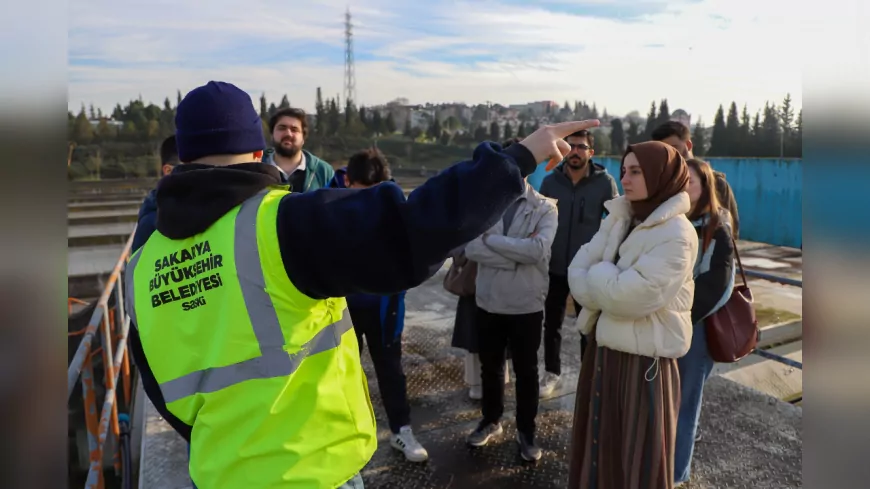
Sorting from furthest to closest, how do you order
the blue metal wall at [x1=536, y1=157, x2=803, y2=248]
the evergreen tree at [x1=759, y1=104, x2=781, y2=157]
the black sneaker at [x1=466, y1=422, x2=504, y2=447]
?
the evergreen tree at [x1=759, y1=104, x2=781, y2=157]
the blue metal wall at [x1=536, y1=157, x2=803, y2=248]
the black sneaker at [x1=466, y1=422, x2=504, y2=447]

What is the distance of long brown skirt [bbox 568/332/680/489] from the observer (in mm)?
2604

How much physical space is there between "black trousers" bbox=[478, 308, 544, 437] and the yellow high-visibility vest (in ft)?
6.73

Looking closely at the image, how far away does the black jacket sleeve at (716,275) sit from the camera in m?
2.98

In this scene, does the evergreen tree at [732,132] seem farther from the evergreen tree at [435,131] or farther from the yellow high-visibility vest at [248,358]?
the yellow high-visibility vest at [248,358]

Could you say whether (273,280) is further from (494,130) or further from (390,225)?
(494,130)

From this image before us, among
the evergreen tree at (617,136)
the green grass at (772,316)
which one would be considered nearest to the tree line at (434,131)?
the evergreen tree at (617,136)

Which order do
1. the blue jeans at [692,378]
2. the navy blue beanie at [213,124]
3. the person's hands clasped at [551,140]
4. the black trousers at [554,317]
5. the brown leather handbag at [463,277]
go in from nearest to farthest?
the person's hands clasped at [551,140]
the navy blue beanie at [213,124]
the blue jeans at [692,378]
the brown leather handbag at [463,277]
the black trousers at [554,317]

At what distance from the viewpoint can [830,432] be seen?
818 mm

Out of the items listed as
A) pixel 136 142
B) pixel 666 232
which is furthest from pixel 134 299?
pixel 136 142

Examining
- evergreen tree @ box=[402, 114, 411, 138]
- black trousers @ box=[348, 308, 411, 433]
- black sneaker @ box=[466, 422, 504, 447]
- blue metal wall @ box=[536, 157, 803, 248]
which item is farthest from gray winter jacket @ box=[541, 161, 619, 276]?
evergreen tree @ box=[402, 114, 411, 138]

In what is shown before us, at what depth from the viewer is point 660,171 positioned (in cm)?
263

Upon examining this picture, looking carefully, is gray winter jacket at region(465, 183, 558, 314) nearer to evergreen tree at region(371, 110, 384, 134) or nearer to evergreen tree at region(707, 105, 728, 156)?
evergreen tree at region(707, 105, 728, 156)

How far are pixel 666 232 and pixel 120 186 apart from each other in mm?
42497

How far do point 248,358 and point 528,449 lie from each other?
2569mm
